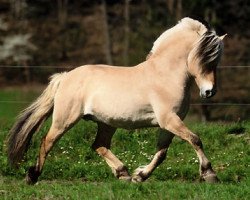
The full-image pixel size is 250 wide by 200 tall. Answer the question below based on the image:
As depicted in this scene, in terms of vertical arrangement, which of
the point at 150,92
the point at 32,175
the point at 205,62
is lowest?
the point at 32,175

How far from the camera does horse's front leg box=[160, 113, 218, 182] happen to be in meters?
10.2

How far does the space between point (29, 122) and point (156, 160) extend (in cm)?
183

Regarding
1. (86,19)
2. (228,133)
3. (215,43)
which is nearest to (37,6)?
(86,19)

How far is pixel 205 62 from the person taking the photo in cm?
1059

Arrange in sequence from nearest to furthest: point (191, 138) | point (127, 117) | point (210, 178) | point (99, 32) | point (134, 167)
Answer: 1. point (210, 178)
2. point (191, 138)
3. point (127, 117)
4. point (134, 167)
5. point (99, 32)

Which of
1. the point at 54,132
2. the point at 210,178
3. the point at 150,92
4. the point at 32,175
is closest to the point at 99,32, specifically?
the point at 54,132

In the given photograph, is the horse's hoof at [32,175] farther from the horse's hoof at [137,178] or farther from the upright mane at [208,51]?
the upright mane at [208,51]

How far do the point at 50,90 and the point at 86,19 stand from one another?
37251 millimetres

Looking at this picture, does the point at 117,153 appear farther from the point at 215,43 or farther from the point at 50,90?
the point at 215,43

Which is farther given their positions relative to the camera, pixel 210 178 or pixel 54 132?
pixel 54 132

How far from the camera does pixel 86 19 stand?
48.3 metres

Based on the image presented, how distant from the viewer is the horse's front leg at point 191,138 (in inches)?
402

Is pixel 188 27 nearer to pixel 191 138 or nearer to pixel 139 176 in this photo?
pixel 191 138

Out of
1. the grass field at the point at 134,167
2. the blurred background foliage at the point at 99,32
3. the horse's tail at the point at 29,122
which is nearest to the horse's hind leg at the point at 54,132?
the grass field at the point at 134,167
